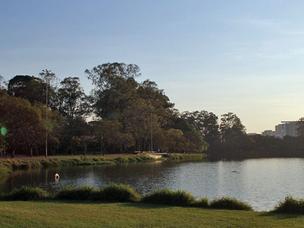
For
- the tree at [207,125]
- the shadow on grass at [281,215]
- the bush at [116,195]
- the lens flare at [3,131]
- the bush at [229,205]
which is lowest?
the shadow on grass at [281,215]

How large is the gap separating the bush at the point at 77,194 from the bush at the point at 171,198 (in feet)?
9.31

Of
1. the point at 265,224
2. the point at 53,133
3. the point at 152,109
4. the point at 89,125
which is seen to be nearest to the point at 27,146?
the point at 53,133

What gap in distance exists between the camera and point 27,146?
86250 mm

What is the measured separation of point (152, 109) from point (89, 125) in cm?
1606

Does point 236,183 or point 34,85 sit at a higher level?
point 34,85

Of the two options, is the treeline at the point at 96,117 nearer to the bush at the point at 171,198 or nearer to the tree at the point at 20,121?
the tree at the point at 20,121

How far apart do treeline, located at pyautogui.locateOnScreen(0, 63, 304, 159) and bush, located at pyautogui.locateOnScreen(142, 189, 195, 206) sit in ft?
172

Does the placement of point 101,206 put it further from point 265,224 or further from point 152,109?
point 152,109

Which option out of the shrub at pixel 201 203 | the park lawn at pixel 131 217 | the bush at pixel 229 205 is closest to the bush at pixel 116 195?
the shrub at pixel 201 203

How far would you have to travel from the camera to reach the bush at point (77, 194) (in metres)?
22.6

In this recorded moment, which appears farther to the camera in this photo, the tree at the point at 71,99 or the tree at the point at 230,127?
the tree at the point at 230,127

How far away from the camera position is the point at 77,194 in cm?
2294

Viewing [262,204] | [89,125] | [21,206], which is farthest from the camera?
[89,125]

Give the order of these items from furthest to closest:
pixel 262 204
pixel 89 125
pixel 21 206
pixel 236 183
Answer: pixel 89 125 < pixel 236 183 < pixel 262 204 < pixel 21 206
